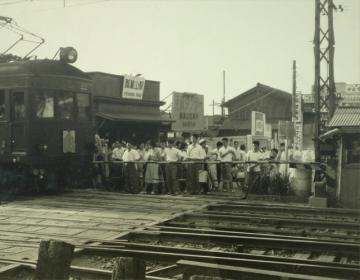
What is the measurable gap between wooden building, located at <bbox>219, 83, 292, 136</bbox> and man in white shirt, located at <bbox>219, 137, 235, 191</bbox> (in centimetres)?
2482

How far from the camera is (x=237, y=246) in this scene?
7.26m

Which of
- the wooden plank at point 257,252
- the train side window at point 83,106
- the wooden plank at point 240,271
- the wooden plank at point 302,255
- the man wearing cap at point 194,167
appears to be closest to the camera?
the wooden plank at point 240,271

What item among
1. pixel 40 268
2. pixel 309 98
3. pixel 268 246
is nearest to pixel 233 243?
pixel 268 246

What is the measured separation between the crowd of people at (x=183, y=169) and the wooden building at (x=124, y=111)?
4.87 metres

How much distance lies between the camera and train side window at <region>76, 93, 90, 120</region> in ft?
44.2

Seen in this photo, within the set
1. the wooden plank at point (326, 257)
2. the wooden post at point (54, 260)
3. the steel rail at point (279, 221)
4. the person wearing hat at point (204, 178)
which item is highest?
the person wearing hat at point (204, 178)

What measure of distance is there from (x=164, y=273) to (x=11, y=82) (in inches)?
331

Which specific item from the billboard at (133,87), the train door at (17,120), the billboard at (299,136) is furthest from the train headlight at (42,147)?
the billboard at (133,87)

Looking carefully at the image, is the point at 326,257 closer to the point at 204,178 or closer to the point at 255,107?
the point at 204,178

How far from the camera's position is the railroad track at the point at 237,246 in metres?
5.54

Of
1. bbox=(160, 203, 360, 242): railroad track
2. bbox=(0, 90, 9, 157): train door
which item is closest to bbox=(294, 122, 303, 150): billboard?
bbox=(160, 203, 360, 242): railroad track

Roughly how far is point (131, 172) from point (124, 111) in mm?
7903

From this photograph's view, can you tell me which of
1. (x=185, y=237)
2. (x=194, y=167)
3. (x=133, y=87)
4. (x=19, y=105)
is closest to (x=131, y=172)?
(x=194, y=167)

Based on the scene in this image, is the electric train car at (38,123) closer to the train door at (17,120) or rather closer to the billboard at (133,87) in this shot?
the train door at (17,120)
